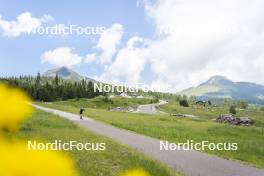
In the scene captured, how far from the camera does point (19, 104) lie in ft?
2.36

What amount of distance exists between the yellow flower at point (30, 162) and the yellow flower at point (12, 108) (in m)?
0.04

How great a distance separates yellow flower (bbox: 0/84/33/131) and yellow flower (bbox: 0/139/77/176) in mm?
44

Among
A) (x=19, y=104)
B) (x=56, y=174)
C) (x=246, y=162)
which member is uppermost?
(x=19, y=104)

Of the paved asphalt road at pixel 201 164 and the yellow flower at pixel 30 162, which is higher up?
the yellow flower at pixel 30 162

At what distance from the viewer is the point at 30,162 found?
667 mm

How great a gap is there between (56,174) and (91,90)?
17125 cm

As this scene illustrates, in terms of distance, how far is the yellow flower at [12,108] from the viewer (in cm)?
71

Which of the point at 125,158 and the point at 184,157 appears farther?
the point at 184,157

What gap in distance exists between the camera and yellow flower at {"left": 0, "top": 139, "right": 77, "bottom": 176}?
26.1 inches

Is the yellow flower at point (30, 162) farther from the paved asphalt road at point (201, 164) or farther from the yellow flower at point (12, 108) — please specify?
the paved asphalt road at point (201, 164)

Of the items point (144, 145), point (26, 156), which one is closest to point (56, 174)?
point (26, 156)

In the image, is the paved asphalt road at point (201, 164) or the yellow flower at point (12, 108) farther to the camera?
the paved asphalt road at point (201, 164)

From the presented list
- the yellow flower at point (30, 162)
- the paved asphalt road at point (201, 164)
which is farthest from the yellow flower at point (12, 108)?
the paved asphalt road at point (201, 164)

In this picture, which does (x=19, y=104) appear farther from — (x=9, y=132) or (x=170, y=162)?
(x=170, y=162)
